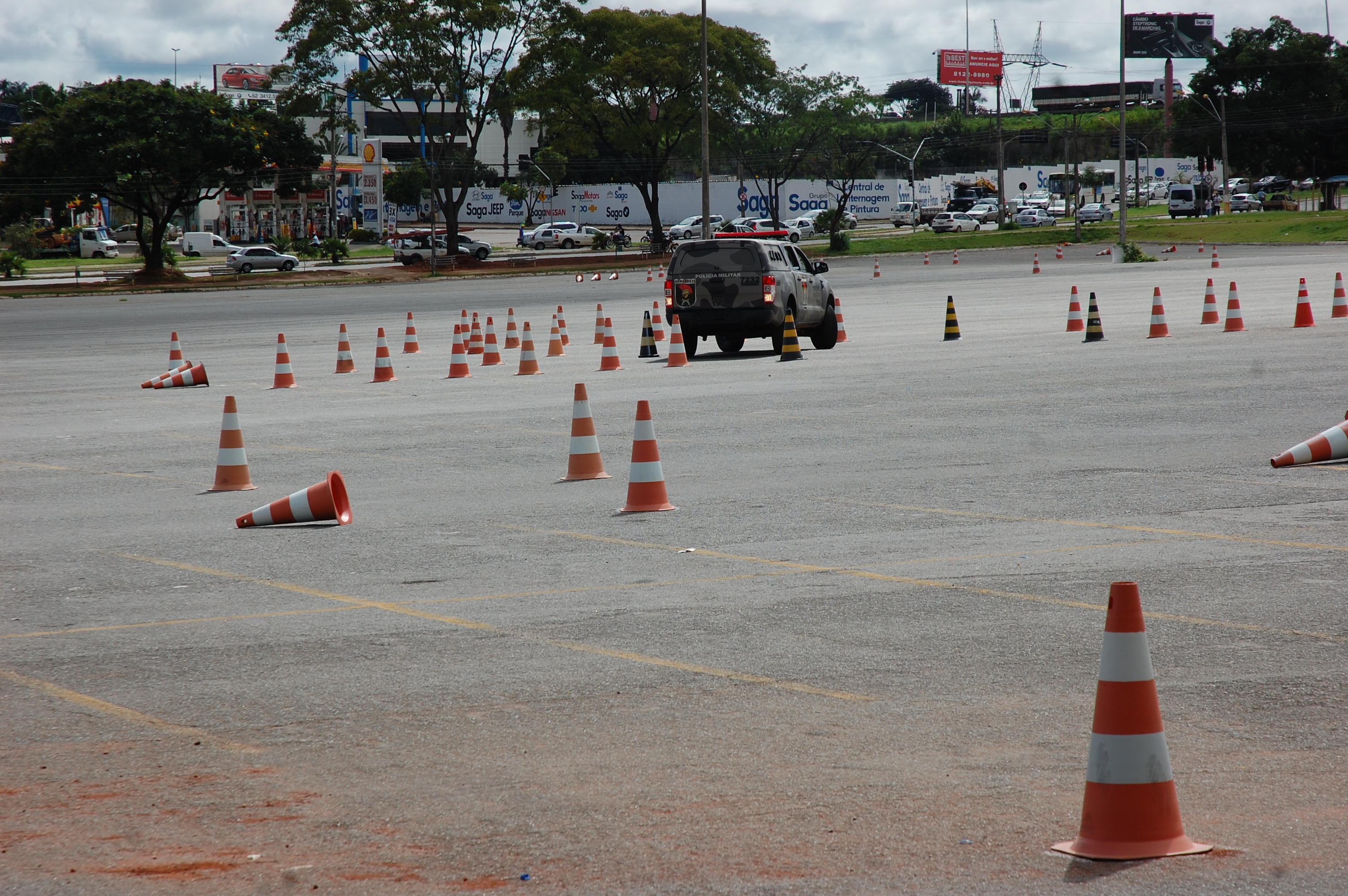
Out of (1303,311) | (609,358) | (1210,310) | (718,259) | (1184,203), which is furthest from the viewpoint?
(1184,203)

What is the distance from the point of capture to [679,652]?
587 cm

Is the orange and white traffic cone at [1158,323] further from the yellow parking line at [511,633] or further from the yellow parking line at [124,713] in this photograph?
the yellow parking line at [124,713]

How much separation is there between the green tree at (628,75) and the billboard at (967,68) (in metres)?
62.3

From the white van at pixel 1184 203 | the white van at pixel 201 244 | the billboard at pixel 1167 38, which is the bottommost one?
the white van at pixel 201 244

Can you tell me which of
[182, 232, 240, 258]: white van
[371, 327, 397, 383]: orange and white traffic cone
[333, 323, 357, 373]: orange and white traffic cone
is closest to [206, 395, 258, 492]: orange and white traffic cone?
[371, 327, 397, 383]: orange and white traffic cone

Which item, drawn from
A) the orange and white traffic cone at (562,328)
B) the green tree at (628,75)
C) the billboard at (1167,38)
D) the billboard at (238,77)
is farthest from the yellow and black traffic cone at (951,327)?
the billboard at (238,77)

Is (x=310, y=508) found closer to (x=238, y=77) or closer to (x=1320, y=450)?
(x=1320, y=450)

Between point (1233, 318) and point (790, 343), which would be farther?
point (1233, 318)

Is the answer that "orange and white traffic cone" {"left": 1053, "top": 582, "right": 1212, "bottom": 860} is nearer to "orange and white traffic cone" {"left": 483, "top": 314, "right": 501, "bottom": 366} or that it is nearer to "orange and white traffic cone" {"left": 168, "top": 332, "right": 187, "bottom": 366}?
"orange and white traffic cone" {"left": 483, "top": 314, "right": 501, "bottom": 366}

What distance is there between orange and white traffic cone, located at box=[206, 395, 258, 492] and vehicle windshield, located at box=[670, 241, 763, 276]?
11592mm

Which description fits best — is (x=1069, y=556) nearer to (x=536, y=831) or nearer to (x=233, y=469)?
(x=536, y=831)

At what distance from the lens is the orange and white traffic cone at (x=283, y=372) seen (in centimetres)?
1889

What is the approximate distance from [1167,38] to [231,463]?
12167 cm

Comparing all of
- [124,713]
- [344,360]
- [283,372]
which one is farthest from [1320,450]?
[344,360]
